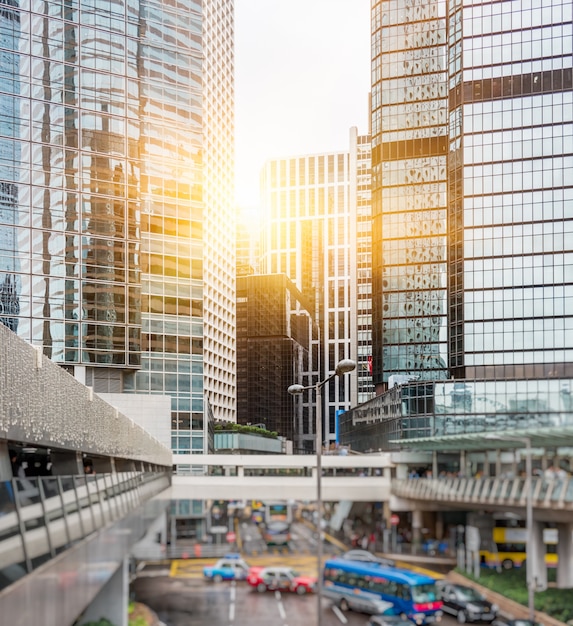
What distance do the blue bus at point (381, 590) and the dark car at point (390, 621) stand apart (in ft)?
0.60

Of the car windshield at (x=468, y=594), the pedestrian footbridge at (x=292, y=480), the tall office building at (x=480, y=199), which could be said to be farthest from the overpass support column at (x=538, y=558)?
the tall office building at (x=480, y=199)

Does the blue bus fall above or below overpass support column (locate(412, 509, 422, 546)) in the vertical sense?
below

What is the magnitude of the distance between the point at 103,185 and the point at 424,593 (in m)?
62.9

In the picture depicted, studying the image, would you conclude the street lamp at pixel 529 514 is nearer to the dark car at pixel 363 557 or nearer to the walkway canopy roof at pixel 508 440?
the walkway canopy roof at pixel 508 440

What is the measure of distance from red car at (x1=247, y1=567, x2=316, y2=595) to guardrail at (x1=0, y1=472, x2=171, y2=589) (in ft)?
41.0

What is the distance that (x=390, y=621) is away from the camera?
92.7 ft

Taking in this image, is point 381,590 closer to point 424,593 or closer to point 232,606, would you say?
point 424,593

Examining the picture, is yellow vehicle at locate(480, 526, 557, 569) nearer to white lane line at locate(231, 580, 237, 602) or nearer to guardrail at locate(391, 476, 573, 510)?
guardrail at locate(391, 476, 573, 510)

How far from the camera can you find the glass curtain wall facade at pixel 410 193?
402 feet

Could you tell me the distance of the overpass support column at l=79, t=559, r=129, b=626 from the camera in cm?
2620

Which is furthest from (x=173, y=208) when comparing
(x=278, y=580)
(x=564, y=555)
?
(x=564, y=555)

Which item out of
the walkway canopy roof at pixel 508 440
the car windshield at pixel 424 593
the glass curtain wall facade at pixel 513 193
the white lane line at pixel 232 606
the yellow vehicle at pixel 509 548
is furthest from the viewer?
the glass curtain wall facade at pixel 513 193

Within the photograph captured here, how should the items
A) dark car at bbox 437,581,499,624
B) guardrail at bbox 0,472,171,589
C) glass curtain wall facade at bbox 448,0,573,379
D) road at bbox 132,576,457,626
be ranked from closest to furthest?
guardrail at bbox 0,472,171,589 < dark car at bbox 437,581,499,624 < road at bbox 132,576,457,626 < glass curtain wall facade at bbox 448,0,573,379

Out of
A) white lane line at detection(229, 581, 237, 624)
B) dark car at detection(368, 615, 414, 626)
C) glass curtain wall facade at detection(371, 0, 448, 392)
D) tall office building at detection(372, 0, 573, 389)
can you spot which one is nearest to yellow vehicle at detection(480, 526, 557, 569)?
dark car at detection(368, 615, 414, 626)
